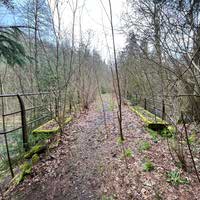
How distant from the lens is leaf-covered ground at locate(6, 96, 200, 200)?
2.89m

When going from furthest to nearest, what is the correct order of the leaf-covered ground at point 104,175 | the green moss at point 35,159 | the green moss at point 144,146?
the green moss at point 144,146
the green moss at point 35,159
the leaf-covered ground at point 104,175

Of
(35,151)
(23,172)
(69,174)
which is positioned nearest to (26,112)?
(35,151)

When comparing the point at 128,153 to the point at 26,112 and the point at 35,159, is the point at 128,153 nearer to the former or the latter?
the point at 35,159

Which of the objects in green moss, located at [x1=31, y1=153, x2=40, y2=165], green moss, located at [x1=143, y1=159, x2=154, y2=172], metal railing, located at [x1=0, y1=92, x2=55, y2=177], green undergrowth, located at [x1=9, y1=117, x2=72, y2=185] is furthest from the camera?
green moss, located at [x1=31, y1=153, x2=40, y2=165]

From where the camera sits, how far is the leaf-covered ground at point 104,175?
2888 mm

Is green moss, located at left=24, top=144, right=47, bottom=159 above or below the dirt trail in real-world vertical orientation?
above

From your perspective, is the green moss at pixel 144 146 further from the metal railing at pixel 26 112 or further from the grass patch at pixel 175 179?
the metal railing at pixel 26 112

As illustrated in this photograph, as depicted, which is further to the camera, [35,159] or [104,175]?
[35,159]

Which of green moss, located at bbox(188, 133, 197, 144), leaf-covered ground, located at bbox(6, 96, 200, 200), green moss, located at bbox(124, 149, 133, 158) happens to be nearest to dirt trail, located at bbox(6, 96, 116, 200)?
leaf-covered ground, located at bbox(6, 96, 200, 200)

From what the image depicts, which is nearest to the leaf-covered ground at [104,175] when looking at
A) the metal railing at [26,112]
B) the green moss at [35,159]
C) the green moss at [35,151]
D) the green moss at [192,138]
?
the green moss at [35,159]

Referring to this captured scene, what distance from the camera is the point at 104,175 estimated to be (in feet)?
11.2

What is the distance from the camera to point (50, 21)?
221 inches

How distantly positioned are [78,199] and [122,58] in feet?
31.3

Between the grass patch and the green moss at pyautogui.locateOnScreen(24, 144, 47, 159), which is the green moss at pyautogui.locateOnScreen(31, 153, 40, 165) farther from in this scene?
the grass patch
